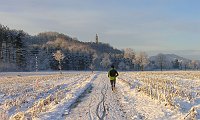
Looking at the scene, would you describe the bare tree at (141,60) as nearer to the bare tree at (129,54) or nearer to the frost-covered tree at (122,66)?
the frost-covered tree at (122,66)

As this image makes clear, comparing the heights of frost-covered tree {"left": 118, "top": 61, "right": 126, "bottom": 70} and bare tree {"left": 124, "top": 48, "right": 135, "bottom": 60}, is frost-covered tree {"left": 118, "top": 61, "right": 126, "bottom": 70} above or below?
below

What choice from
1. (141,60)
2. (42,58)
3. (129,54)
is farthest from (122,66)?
(42,58)

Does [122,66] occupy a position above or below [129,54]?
below

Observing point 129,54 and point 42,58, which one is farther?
point 129,54

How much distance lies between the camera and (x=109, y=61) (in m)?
162

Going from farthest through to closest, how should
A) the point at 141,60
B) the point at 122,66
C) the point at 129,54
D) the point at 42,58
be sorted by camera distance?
the point at 129,54
the point at 122,66
the point at 141,60
the point at 42,58

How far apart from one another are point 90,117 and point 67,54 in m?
127

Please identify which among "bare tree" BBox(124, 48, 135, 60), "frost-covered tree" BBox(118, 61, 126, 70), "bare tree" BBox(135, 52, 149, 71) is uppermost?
"bare tree" BBox(124, 48, 135, 60)

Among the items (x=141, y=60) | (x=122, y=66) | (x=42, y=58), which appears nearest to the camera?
(x=42, y=58)

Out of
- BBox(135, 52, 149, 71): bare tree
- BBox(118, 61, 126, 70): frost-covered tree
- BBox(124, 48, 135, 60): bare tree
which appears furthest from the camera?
BBox(124, 48, 135, 60): bare tree

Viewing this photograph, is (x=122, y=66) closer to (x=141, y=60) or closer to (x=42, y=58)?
(x=141, y=60)

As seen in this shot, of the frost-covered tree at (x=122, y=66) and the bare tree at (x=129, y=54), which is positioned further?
the bare tree at (x=129, y=54)

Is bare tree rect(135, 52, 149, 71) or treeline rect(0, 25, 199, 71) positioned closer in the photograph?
treeline rect(0, 25, 199, 71)

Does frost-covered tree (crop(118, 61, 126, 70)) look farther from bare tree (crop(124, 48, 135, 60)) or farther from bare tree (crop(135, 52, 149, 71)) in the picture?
bare tree (crop(124, 48, 135, 60))
